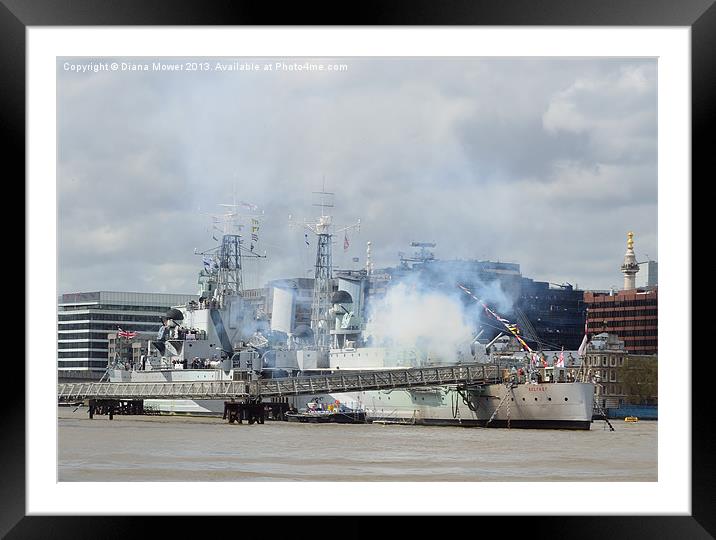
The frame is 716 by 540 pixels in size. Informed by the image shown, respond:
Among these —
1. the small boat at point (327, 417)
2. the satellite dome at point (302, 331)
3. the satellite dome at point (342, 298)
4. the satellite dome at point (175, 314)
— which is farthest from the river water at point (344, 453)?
the satellite dome at point (302, 331)

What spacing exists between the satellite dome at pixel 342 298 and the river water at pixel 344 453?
3682 mm

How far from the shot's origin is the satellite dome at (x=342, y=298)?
24859 millimetres

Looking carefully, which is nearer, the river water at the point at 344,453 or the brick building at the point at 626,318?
the river water at the point at 344,453

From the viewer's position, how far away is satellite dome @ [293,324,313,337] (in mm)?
25469

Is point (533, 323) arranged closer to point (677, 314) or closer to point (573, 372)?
point (573, 372)

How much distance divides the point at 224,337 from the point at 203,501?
18347 mm

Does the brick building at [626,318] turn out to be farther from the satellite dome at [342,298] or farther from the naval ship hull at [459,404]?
the satellite dome at [342,298]

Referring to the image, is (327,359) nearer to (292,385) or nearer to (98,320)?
(292,385)

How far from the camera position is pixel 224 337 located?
27000mm

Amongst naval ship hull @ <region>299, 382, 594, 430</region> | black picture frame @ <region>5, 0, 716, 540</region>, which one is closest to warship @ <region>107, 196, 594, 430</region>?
naval ship hull @ <region>299, 382, 594, 430</region>

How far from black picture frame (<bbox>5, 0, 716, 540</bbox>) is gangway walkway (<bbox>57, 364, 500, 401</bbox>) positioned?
498 inches

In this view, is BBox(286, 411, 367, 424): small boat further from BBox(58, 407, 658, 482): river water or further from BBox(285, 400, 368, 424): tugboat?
BBox(58, 407, 658, 482): river water

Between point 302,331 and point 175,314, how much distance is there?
408 cm

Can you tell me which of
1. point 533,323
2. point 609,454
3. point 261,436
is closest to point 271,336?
point 533,323
